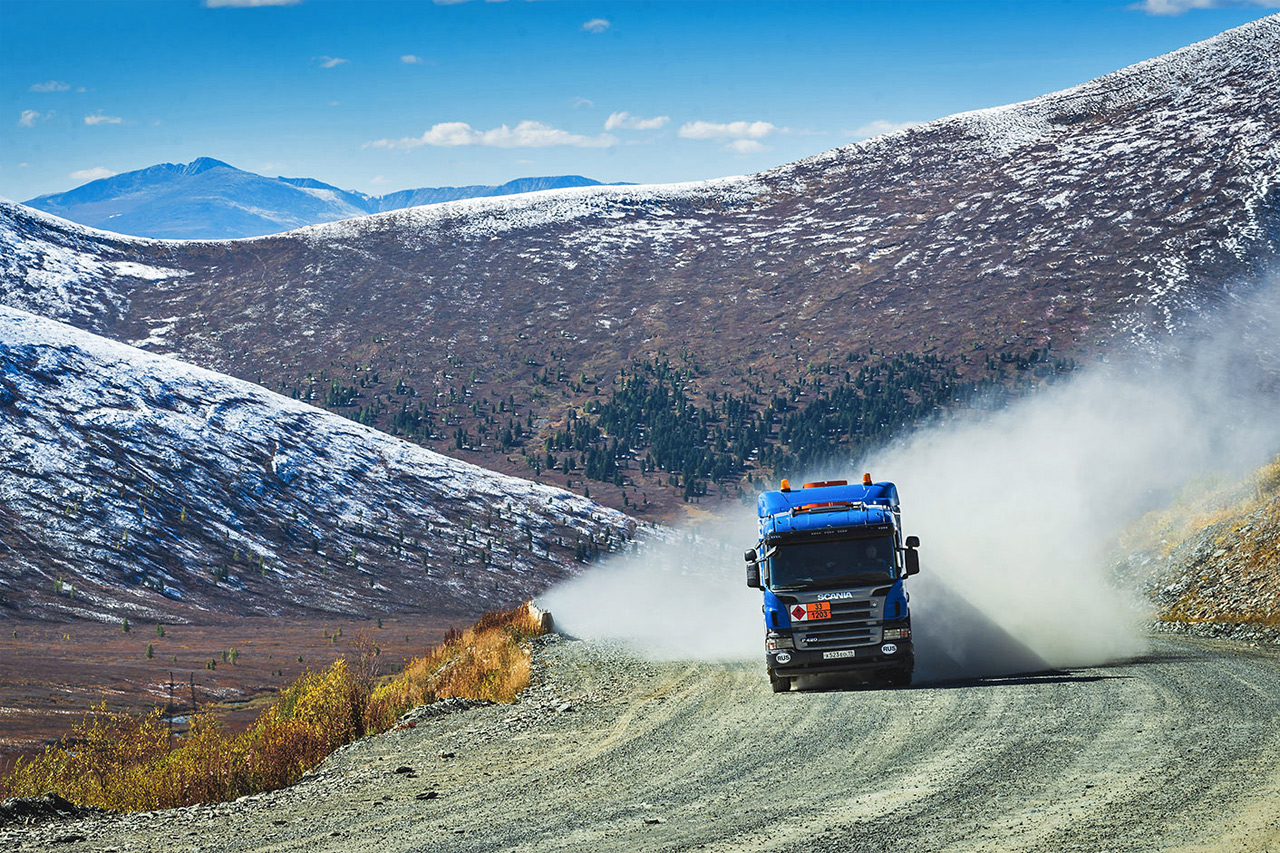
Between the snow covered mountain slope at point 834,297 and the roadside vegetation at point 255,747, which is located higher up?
the snow covered mountain slope at point 834,297

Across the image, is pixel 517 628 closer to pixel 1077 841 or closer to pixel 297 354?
pixel 1077 841

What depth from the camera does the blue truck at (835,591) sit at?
63.9 feet

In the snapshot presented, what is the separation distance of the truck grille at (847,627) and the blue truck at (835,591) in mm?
18

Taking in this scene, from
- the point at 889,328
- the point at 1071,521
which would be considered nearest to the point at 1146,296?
the point at 889,328

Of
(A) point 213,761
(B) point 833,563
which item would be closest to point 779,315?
(B) point 833,563

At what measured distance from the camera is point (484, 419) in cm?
16025

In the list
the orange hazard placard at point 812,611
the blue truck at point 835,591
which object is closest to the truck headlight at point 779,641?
the blue truck at point 835,591

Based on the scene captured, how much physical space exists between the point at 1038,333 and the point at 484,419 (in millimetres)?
77662

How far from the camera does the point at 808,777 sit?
13.5 m

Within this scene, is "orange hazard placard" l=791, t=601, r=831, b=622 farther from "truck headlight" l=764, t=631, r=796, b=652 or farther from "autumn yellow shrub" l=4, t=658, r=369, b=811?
"autumn yellow shrub" l=4, t=658, r=369, b=811

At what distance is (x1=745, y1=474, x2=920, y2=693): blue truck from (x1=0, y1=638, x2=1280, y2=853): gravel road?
658mm

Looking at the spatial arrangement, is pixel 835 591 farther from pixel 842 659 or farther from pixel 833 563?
A: pixel 842 659

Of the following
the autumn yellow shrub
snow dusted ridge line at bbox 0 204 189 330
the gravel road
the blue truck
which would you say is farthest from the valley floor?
snow dusted ridge line at bbox 0 204 189 330

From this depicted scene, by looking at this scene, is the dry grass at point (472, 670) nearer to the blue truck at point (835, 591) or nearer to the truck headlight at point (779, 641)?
the truck headlight at point (779, 641)
